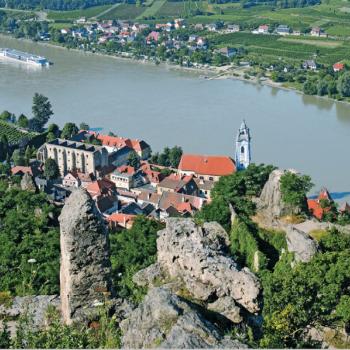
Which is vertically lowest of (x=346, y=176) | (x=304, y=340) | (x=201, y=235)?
(x=346, y=176)

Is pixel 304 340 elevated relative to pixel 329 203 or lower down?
elevated

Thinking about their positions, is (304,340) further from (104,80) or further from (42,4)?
(42,4)

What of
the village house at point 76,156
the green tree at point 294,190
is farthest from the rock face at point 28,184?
the green tree at point 294,190

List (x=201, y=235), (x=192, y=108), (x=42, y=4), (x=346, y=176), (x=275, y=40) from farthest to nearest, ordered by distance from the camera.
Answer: (x=42, y=4) < (x=275, y=40) < (x=192, y=108) < (x=346, y=176) < (x=201, y=235)

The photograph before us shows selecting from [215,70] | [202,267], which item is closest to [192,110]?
[215,70]

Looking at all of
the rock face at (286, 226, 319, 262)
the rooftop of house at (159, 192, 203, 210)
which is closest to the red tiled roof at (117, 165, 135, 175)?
the rooftop of house at (159, 192, 203, 210)

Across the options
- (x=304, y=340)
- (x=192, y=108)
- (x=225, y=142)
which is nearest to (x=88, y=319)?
(x=304, y=340)

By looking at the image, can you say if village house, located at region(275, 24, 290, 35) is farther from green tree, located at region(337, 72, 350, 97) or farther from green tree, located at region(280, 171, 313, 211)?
green tree, located at region(280, 171, 313, 211)
